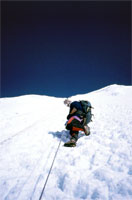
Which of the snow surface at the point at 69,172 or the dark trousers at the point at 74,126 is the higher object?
the dark trousers at the point at 74,126

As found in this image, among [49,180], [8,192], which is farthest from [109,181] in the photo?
[8,192]

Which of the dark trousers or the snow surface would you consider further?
the dark trousers

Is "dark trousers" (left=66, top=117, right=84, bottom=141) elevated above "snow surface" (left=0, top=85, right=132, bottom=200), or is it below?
above

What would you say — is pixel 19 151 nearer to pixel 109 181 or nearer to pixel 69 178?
pixel 69 178

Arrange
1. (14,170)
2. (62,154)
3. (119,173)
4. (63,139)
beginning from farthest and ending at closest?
(63,139), (62,154), (14,170), (119,173)

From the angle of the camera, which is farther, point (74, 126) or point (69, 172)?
point (74, 126)

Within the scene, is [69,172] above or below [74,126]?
below

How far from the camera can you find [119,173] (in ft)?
7.36

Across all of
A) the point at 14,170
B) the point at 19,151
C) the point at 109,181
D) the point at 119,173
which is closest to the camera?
the point at 109,181

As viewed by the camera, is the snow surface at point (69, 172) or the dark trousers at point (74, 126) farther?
the dark trousers at point (74, 126)

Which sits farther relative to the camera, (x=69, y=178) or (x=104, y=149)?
(x=104, y=149)

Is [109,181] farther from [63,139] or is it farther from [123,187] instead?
[63,139]

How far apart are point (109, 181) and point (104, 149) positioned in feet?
4.08

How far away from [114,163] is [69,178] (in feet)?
3.74
